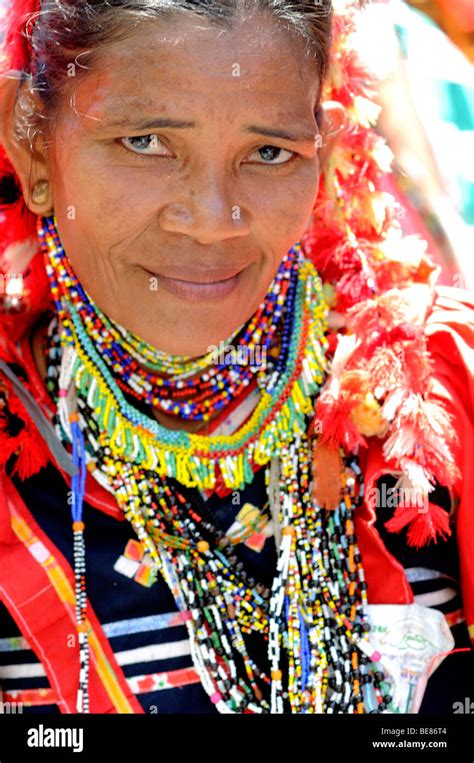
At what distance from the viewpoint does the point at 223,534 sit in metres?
1.91

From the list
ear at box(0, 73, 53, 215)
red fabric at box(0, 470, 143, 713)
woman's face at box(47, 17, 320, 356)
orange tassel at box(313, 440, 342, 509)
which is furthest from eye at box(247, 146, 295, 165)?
red fabric at box(0, 470, 143, 713)

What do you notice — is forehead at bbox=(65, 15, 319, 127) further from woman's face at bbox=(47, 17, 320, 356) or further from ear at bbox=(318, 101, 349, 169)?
ear at bbox=(318, 101, 349, 169)

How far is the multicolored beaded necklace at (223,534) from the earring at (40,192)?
0.17 ft

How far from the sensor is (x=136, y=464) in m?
1.89

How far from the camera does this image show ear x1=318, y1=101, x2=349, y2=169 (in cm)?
194

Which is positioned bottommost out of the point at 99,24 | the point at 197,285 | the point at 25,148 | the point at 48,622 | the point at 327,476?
the point at 48,622

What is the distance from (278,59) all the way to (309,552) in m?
0.89

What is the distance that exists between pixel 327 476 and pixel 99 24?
2.95ft

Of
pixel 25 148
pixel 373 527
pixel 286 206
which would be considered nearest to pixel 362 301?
pixel 286 206

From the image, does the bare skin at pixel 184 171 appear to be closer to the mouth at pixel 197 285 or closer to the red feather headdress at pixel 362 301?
the mouth at pixel 197 285

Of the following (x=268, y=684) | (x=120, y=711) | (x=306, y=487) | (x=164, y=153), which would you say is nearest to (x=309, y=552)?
(x=306, y=487)

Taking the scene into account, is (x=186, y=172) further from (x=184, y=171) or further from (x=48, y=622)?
(x=48, y=622)

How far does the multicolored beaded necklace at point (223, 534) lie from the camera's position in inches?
71.9

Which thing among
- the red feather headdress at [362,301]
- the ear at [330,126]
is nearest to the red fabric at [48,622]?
the red feather headdress at [362,301]
